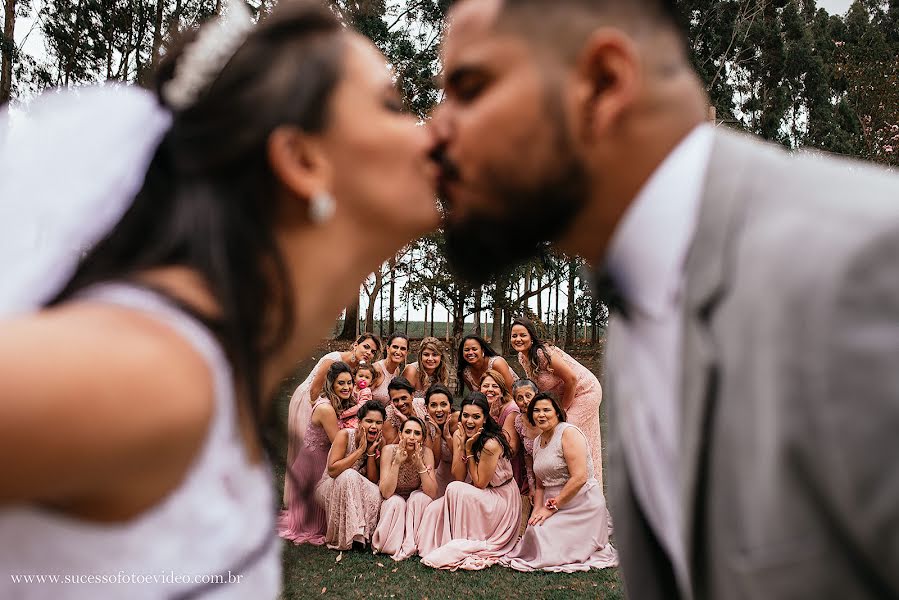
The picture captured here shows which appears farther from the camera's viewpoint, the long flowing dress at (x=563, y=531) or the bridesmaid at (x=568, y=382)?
the bridesmaid at (x=568, y=382)

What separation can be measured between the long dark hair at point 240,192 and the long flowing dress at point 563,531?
6.15 metres

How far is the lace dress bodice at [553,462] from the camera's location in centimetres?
724

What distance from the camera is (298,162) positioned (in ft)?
4.77

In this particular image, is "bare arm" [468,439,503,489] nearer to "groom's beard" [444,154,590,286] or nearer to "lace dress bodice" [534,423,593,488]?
"lace dress bodice" [534,423,593,488]

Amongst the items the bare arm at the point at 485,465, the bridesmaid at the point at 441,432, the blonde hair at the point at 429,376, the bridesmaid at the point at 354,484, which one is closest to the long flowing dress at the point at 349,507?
the bridesmaid at the point at 354,484

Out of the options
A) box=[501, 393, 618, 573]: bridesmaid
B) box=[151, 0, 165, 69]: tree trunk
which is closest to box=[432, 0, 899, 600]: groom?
box=[501, 393, 618, 573]: bridesmaid

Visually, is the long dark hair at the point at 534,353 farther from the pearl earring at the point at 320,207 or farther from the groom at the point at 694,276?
the pearl earring at the point at 320,207

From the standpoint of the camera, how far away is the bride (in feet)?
3.70

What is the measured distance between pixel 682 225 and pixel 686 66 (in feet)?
1.26

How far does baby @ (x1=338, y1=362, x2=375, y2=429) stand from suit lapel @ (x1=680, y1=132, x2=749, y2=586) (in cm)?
705

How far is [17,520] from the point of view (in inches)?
47.2

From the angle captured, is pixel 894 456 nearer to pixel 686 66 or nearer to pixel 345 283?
pixel 686 66

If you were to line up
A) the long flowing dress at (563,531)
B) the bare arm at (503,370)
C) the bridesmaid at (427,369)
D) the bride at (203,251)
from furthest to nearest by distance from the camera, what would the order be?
the bridesmaid at (427,369) < the bare arm at (503,370) < the long flowing dress at (563,531) < the bride at (203,251)

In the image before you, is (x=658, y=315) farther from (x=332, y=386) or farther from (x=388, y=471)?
(x=332, y=386)
